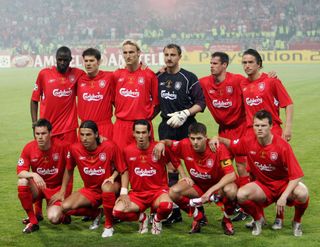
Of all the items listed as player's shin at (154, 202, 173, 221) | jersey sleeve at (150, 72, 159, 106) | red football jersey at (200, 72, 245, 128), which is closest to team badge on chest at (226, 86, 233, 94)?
red football jersey at (200, 72, 245, 128)

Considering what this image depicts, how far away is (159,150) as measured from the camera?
6.36 metres

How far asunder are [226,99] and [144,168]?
4.32ft

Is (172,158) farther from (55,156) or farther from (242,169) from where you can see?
(55,156)

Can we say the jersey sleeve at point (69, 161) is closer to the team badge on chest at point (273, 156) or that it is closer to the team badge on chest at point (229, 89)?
the team badge on chest at point (229, 89)

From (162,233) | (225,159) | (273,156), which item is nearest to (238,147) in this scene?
(225,159)

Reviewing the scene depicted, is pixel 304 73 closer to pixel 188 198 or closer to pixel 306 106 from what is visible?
pixel 306 106

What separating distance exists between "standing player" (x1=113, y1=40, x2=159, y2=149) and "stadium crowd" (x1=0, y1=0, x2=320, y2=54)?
3711 centimetres

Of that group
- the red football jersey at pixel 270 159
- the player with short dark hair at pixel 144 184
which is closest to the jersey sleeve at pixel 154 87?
the player with short dark hair at pixel 144 184

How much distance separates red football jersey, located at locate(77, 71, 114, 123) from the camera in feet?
22.9

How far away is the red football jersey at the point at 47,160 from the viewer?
21.6 ft

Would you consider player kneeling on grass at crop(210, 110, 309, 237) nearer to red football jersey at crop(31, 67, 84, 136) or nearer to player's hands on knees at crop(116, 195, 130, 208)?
player's hands on knees at crop(116, 195, 130, 208)

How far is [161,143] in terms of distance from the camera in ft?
21.0

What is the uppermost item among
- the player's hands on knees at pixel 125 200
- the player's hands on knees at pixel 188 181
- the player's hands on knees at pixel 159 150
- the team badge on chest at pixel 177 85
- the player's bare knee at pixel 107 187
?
the team badge on chest at pixel 177 85

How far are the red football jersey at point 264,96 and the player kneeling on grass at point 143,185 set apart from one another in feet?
3.68
